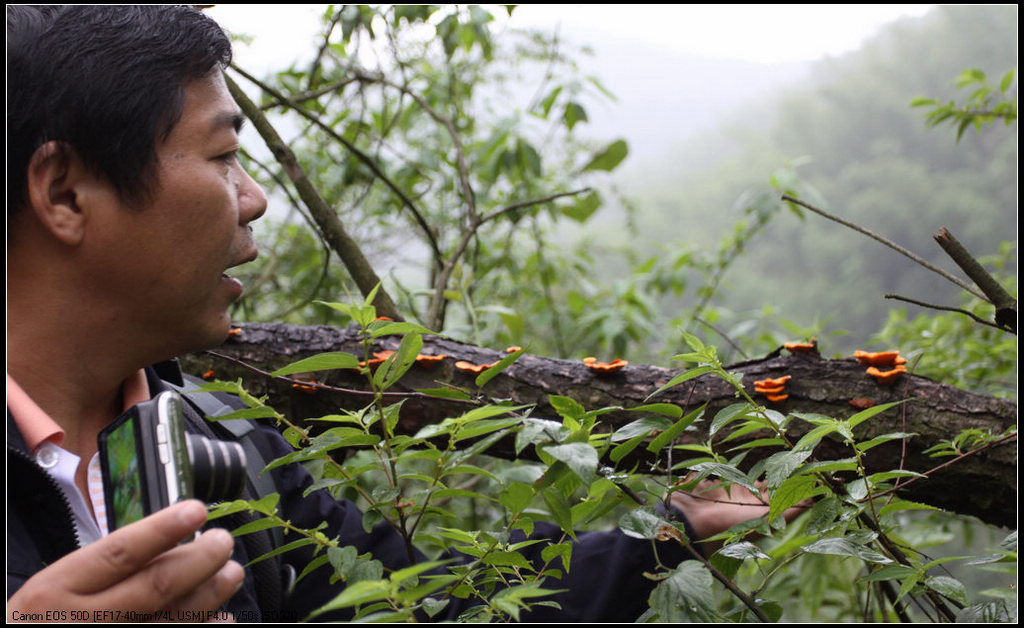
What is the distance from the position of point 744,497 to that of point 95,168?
972 millimetres

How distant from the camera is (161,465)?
20.8 inches

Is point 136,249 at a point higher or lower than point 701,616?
higher

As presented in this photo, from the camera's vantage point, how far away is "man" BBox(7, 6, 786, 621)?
29.9 inches

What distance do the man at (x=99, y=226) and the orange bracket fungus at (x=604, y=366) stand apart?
0.53 meters

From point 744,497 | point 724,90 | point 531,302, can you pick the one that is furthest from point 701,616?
point 724,90

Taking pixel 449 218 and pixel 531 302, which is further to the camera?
pixel 531 302

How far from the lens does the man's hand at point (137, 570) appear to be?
1.53ft

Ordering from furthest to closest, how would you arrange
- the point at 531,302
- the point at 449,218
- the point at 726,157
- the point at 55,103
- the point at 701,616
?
the point at 726,157 → the point at 531,302 → the point at 449,218 → the point at 55,103 → the point at 701,616

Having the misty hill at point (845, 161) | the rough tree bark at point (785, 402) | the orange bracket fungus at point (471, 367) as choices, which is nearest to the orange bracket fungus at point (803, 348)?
the rough tree bark at point (785, 402)

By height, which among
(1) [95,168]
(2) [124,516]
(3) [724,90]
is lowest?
(2) [124,516]

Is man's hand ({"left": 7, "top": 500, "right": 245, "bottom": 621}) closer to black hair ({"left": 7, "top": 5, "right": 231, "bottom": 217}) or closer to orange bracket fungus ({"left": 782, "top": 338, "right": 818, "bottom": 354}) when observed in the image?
black hair ({"left": 7, "top": 5, "right": 231, "bottom": 217})

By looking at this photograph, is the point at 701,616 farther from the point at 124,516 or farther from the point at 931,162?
the point at 931,162

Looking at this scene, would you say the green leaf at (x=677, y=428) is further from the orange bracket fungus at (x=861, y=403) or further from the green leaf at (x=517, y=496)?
the orange bracket fungus at (x=861, y=403)

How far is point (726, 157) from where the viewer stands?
43.0ft
